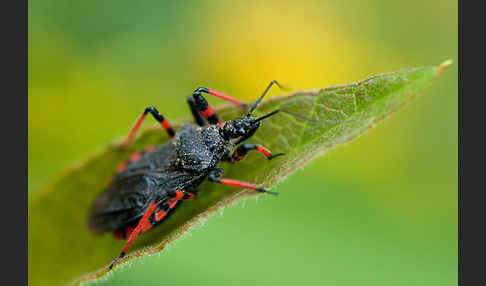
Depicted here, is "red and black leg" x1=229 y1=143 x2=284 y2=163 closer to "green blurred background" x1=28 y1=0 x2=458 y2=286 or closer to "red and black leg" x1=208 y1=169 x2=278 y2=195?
"red and black leg" x1=208 y1=169 x2=278 y2=195

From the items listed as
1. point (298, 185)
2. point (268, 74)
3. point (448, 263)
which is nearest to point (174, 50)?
point (268, 74)

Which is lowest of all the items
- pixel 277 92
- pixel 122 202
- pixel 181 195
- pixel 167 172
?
pixel 122 202

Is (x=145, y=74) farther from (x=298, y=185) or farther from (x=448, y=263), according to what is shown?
(x=448, y=263)

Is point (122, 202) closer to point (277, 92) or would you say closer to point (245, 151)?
point (245, 151)

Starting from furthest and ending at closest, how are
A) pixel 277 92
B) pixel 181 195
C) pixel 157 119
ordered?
1. pixel 277 92
2. pixel 157 119
3. pixel 181 195

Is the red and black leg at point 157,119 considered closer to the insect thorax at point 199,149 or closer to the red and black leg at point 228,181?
the insect thorax at point 199,149

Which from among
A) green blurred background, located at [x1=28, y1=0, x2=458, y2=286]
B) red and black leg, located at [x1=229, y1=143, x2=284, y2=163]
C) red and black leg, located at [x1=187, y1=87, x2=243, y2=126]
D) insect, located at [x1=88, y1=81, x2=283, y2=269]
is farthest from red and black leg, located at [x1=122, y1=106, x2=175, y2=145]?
red and black leg, located at [x1=229, y1=143, x2=284, y2=163]

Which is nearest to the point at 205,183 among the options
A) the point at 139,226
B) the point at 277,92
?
the point at 139,226
